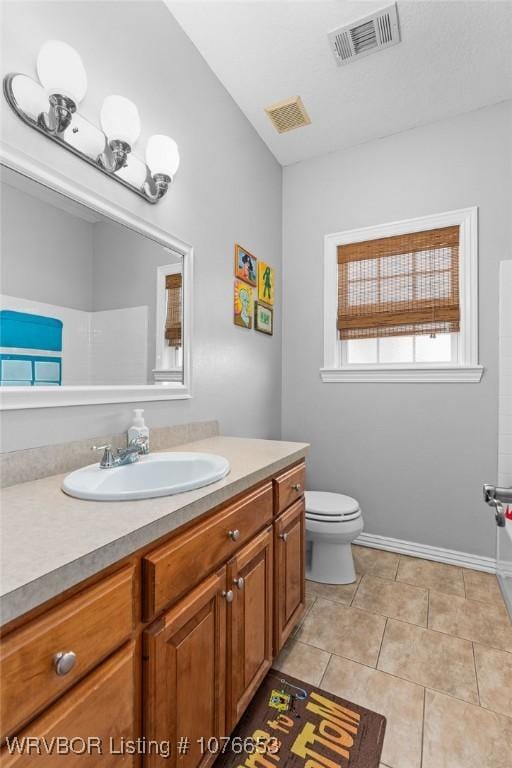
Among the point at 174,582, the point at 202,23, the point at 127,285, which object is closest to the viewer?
the point at 174,582

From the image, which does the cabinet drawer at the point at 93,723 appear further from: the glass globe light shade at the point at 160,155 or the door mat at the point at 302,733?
the glass globe light shade at the point at 160,155

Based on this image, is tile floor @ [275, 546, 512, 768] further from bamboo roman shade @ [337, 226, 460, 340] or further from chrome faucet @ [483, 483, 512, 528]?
bamboo roman shade @ [337, 226, 460, 340]

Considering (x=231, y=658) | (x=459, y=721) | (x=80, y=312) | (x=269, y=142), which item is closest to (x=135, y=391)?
(x=80, y=312)

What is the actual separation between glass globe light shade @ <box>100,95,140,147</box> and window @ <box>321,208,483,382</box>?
5.59 ft

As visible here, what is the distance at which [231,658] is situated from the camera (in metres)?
1.05

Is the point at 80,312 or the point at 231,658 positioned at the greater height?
the point at 80,312

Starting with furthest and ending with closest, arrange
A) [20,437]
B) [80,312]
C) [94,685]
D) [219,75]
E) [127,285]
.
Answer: [219,75]
[127,285]
[80,312]
[20,437]
[94,685]

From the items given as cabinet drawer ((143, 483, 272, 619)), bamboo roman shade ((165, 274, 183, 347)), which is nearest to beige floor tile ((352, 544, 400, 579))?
cabinet drawer ((143, 483, 272, 619))

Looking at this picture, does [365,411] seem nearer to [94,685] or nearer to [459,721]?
[459,721]

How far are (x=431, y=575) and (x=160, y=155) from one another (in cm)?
262

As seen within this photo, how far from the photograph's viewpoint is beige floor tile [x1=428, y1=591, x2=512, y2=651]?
1.64m

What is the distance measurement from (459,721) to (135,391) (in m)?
1.62

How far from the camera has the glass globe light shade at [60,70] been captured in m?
1.07

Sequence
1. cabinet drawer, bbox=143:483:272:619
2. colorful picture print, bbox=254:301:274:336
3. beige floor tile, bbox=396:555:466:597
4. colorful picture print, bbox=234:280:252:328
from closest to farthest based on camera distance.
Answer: cabinet drawer, bbox=143:483:272:619 < beige floor tile, bbox=396:555:466:597 < colorful picture print, bbox=234:280:252:328 < colorful picture print, bbox=254:301:274:336
